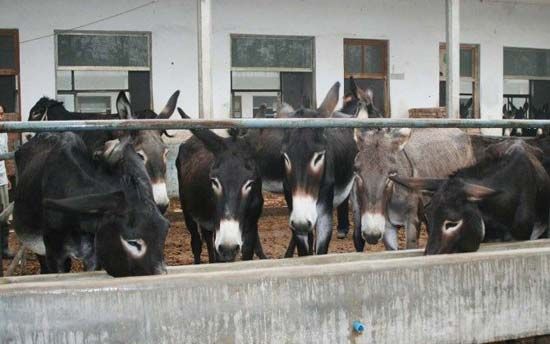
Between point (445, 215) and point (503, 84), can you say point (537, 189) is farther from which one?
point (503, 84)

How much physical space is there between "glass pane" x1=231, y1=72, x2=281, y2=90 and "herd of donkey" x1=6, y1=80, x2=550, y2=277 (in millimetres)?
7573

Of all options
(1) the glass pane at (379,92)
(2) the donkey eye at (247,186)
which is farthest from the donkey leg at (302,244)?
(1) the glass pane at (379,92)

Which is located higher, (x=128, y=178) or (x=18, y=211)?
(x=128, y=178)

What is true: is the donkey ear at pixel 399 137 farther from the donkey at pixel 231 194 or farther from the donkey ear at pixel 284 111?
the donkey at pixel 231 194

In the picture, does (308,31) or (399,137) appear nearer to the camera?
(399,137)

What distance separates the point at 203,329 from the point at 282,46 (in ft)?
40.1

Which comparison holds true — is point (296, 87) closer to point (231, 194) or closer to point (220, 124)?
point (231, 194)

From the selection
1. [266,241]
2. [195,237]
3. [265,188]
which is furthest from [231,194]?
[266,241]

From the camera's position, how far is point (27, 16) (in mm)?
12820

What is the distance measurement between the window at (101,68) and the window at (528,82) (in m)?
9.46

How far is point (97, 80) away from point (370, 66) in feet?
20.9

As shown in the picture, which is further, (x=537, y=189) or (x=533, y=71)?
(x=533, y=71)

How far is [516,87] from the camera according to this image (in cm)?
1738

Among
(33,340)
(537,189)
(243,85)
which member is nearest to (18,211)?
(33,340)
